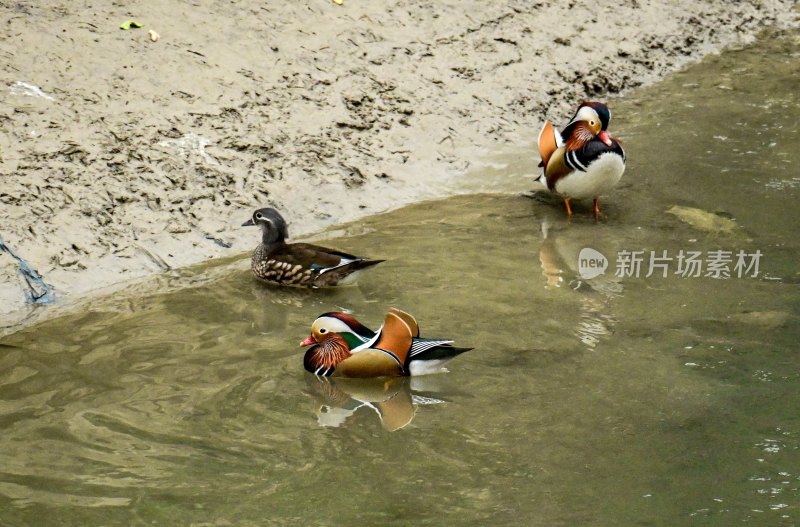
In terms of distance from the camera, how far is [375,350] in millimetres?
5883

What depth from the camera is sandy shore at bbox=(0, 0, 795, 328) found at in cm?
777

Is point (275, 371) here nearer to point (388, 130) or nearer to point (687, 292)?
point (687, 292)

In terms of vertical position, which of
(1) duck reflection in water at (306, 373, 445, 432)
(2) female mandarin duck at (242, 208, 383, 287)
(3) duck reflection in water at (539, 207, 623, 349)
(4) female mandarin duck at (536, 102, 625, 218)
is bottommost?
(1) duck reflection in water at (306, 373, 445, 432)

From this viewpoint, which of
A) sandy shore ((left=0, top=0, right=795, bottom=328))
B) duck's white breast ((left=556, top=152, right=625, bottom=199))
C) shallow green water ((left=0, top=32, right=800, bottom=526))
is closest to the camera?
shallow green water ((left=0, top=32, right=800, bottom=526))

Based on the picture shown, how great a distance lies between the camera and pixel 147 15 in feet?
31.0

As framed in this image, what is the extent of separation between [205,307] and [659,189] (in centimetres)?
403
